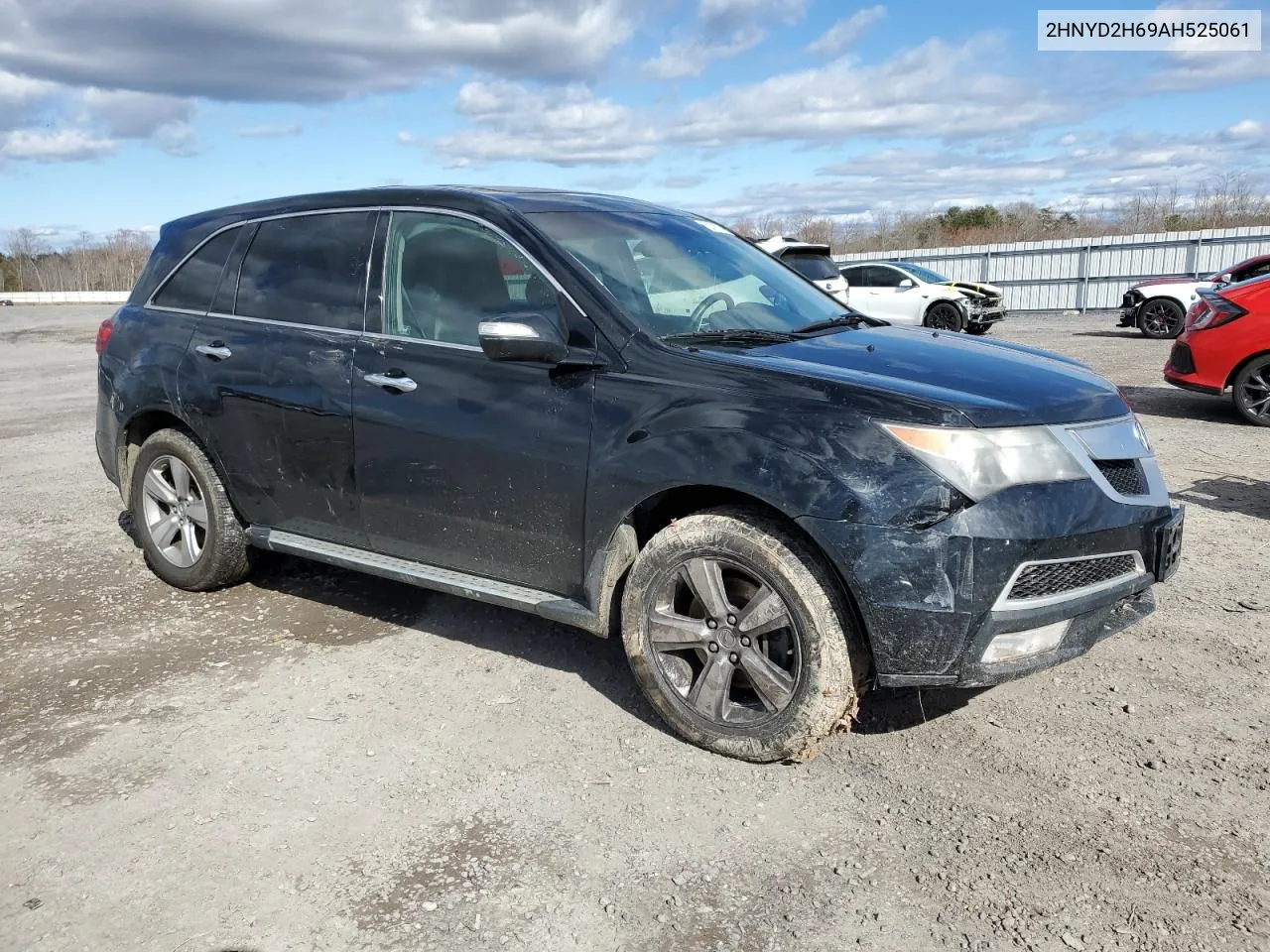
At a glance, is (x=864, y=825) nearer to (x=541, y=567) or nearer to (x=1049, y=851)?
(x=1049, y=851)

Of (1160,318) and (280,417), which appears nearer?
(280,417)

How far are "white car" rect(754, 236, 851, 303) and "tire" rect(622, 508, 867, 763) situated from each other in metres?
12.0

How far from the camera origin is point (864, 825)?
3100mm

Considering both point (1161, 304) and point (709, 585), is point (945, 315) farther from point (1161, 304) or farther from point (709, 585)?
point (709, 585)

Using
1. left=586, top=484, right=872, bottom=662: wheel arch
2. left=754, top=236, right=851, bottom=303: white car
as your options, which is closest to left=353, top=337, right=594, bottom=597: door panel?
left=586, top=484, right=872, bottom=662: wheel arch

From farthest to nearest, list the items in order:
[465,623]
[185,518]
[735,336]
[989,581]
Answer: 1. [185,518]
2. [465,623]
3. [735,336]
4. [989,581]

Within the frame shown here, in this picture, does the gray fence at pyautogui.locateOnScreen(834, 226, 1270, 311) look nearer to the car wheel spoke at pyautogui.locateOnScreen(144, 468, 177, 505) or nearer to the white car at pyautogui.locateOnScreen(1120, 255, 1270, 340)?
the white car at pyautogui.locateOnScreen(1120, 255, 1270, 340)

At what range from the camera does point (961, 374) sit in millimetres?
3502

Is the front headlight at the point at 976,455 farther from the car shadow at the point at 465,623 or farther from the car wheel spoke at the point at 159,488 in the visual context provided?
the car wheel spoke at the point at 159,488

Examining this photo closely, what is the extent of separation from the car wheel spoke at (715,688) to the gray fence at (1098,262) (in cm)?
2812

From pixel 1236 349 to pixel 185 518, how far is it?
29.3 ft

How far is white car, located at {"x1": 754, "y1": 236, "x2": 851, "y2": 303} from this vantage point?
1525cm

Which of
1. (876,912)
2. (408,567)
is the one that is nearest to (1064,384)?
(876,912)

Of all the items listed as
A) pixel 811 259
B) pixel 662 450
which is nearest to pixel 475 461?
pixel 662 450
